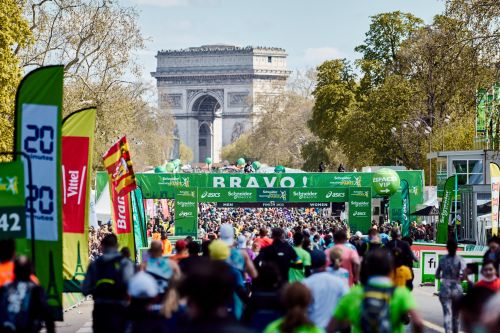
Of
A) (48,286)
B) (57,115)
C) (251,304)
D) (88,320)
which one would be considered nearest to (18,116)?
(57,115)

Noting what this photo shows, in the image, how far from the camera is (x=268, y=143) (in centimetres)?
12756

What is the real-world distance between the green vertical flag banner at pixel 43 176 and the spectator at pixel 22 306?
3990 millimetres

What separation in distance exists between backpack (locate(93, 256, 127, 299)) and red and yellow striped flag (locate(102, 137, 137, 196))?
442 inches

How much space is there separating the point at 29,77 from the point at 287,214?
61.7 meters

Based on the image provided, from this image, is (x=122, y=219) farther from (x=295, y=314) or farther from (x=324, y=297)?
(x=295, y=314)

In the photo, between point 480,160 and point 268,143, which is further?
point 268,143

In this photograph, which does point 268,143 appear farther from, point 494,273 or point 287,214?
point 494,273

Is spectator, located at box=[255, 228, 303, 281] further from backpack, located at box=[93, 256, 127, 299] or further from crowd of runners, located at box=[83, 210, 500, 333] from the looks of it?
backpack, located at box=[93, 256, 127, 299]

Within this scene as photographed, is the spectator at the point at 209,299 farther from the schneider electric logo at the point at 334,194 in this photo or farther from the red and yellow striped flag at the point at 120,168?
the schneider electric logo at the point at 334,194

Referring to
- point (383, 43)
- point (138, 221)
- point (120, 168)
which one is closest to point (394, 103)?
point (383, 43)

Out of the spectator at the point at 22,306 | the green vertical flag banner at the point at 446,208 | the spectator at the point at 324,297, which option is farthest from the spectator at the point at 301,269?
the green vertical flag banner at the point at 446,208

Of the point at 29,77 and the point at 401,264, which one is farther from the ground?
the point at 29,77

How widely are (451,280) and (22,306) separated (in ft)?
24.0

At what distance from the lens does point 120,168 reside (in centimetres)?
2522
